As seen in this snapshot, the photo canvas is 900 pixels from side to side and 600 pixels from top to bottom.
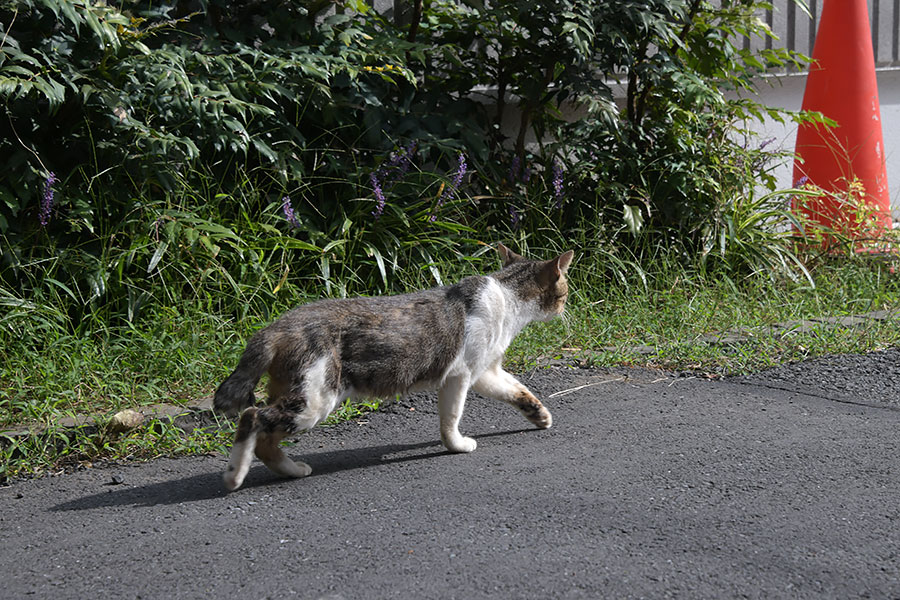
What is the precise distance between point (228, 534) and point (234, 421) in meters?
1.38

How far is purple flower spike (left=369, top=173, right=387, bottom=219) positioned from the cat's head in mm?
1732

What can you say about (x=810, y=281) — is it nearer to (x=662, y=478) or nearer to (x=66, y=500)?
(x=662, y=478)

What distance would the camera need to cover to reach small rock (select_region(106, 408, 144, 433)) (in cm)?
412

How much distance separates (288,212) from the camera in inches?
230

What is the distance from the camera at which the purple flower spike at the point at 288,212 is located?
585 cm

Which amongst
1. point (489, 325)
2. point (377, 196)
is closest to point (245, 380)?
point (489, 325)

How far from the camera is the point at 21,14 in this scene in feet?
17.3

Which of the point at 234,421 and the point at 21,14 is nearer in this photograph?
the point at 234,421

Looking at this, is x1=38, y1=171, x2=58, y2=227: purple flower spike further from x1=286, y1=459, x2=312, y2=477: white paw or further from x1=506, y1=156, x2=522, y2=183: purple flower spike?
x1=506, y1=156, x2=522, y2=183: purple flower spike

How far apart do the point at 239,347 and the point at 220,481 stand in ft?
4.47

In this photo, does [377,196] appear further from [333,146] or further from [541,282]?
[541,282]

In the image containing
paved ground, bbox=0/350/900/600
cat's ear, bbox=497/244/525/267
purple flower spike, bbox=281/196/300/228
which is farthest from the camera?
purple flower spike, bbox=281/196/300/228

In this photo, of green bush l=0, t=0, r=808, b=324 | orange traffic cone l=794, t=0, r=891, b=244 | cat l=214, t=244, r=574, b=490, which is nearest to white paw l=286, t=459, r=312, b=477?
cat l=214, t=244, r=574, b=490

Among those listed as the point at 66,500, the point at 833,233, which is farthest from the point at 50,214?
the point at 833,233
